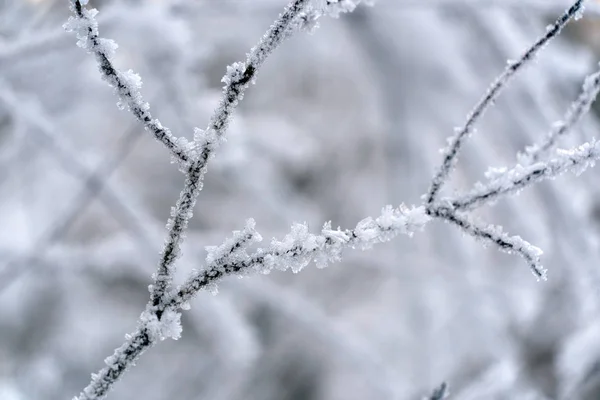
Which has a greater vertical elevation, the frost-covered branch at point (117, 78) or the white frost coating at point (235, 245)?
the frost-covered branch at point (117, 78)

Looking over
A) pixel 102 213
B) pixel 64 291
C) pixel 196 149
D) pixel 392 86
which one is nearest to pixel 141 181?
pixel 102 213

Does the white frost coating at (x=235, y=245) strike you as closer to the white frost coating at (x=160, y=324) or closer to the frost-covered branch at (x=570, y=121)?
the white frost coating at (x=160, y=324)

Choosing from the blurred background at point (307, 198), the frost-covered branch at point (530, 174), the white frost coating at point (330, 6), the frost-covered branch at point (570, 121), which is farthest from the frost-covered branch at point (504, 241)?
the blurred background at point (307, 198)

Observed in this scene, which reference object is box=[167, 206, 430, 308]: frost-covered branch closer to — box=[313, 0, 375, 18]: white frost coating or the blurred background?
box=[313, 0, 375, 18]: white frost coating

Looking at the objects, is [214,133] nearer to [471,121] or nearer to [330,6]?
[330,6]

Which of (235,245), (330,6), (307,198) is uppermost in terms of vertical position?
(307,198)

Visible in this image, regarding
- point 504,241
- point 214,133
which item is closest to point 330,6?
point 214,133
